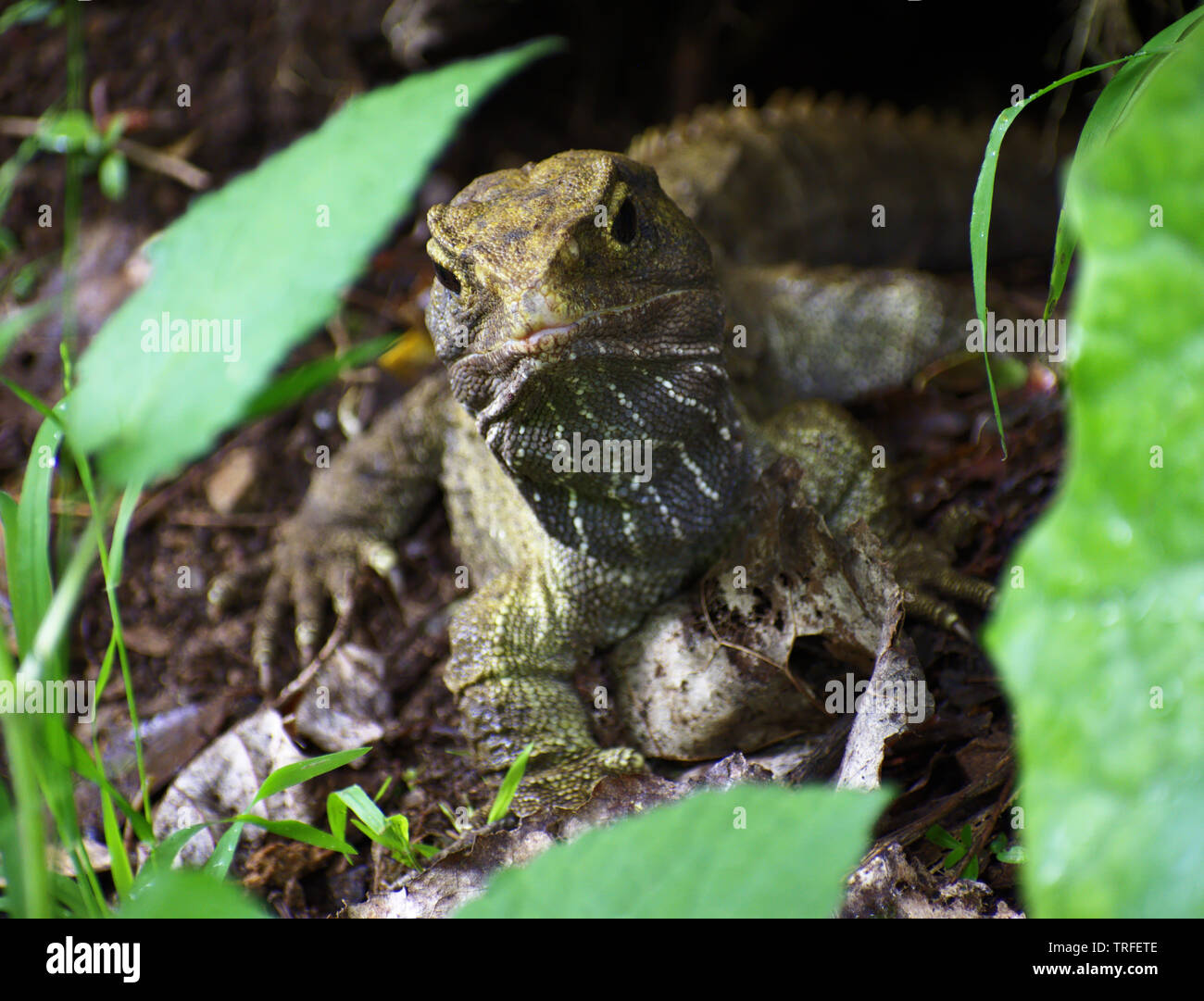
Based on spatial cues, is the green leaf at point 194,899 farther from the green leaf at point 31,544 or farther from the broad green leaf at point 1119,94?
the broad green leaf at point 1119,94

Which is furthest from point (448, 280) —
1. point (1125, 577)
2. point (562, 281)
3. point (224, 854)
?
point (1125, 577)

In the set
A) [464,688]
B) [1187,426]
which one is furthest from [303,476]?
[1187,426]

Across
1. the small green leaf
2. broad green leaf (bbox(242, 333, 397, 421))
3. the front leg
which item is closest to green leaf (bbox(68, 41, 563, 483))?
broad green leaf (bbox(242, 333, 397, 421))

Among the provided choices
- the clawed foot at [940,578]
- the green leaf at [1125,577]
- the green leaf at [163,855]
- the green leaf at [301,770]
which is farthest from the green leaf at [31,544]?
the clawed foot at [940,578]

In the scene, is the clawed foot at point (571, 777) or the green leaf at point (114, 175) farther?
the green leaf at point (114, 175)

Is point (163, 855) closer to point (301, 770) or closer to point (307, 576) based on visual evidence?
point (301, 770)

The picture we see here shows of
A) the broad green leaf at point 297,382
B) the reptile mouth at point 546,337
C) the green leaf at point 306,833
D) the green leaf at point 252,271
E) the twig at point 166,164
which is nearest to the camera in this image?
the green leaf at point 252,271
